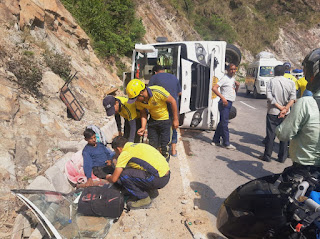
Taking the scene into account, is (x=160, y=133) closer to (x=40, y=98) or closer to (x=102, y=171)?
(x=102, y=171)

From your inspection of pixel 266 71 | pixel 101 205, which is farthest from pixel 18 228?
pixel 266 71

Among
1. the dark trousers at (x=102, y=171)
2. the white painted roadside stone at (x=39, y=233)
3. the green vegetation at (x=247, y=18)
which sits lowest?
the dark trousers at (x=102, y=171)

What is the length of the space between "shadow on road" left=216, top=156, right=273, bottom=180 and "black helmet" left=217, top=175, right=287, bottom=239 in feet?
7.45

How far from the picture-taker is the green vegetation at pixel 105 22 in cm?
1222

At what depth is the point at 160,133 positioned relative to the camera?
429 cm

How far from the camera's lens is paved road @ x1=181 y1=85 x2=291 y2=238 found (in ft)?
12.1

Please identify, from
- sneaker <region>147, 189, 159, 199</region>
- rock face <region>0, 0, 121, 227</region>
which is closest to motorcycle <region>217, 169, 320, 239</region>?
sneaker <region>147, 189, 159, 199</region>

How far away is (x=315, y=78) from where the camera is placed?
2.38 meters

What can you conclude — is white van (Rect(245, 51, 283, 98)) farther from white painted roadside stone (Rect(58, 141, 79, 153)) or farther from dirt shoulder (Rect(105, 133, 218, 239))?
white painted roadside stone (Rect(58, 141, 79, 153))

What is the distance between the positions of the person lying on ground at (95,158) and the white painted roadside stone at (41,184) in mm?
595

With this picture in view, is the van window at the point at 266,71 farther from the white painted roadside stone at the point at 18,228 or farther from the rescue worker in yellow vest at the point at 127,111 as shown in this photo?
the white painted roadside stone at the point at 18,228

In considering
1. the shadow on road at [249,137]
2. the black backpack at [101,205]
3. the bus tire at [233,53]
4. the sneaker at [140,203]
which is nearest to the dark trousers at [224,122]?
the shadow on road at [249,137]

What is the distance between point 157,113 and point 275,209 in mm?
2550

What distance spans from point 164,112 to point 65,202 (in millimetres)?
1978
